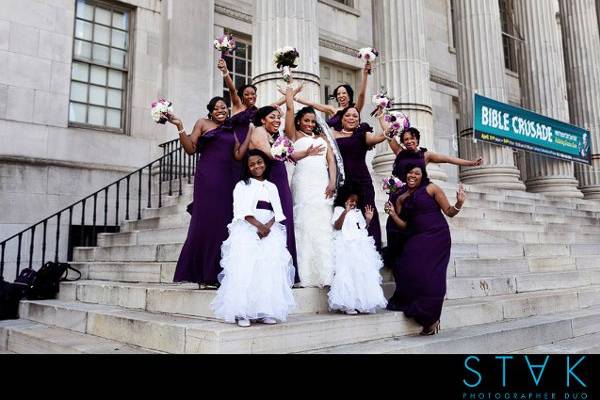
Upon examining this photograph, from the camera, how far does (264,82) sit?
339 inches

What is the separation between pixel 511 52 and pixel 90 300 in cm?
2113

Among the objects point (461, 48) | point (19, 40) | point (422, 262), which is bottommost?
point (422, 262)

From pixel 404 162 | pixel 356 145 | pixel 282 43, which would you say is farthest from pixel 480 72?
pixel 356 145

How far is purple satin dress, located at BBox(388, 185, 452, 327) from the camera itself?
5.13 metres

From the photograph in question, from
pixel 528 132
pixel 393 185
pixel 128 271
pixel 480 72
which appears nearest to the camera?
pixel 393 185

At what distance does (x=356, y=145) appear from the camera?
592 cm

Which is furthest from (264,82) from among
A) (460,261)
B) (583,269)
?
(583,269)

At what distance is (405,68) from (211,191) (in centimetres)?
755

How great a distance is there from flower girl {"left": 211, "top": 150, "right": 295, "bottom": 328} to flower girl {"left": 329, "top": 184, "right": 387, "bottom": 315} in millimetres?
684

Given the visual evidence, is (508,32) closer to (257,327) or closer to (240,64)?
(240,64)

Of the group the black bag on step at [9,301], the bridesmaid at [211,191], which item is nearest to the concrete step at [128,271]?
the black bag on step at [9,301]

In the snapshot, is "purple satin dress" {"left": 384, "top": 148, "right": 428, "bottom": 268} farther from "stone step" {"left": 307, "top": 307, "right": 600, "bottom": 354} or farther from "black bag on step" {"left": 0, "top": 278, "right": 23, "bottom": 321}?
"black bag on step" {"left": 0, "top": 278, "right": 23, "bottom": 321}

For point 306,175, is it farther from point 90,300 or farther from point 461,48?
point 461,48
